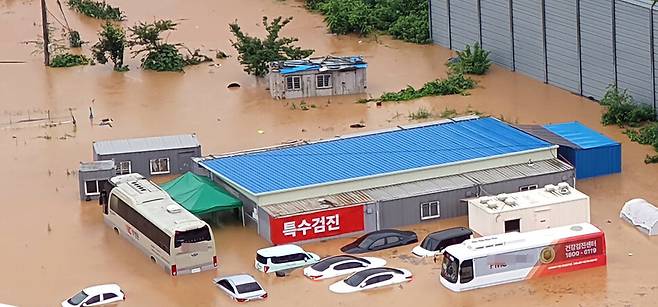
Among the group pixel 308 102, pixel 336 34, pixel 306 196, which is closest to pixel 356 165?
pixel 306 196

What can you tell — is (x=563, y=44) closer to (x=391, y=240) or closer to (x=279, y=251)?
(x=391, y=240)

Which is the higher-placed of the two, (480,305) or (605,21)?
(605,21)

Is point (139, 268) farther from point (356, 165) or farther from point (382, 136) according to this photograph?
point (382, 136)

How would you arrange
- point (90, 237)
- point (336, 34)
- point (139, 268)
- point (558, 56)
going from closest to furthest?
point (139, 268), point (90, 237), point (558, 56), point (336, 34)

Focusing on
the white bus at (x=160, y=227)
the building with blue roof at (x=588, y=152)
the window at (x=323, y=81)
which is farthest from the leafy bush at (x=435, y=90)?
the white bus at (x=160, y=227)

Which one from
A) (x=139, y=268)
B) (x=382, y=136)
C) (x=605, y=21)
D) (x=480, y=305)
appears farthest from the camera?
(x=605, y=21)

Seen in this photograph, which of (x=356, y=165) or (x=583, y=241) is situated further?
(x=356, y=165)
